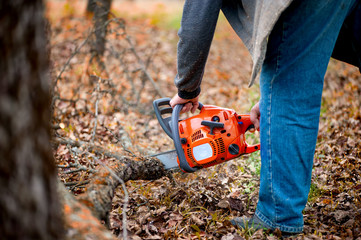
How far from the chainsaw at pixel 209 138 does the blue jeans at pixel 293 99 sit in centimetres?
48

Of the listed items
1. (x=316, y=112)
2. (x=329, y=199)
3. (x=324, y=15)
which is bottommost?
(x=329, y=199)

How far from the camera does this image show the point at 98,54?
4602mm

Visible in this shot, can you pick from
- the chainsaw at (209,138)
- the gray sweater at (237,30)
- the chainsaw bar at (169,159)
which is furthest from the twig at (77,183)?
the gray sweater at (237,30)

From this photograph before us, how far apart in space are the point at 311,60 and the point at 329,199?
1.30 m

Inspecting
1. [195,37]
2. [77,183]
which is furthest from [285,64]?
[77,183]

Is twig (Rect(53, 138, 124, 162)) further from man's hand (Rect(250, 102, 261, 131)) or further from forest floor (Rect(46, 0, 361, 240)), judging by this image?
man's hand (Rect(250, 102, 261, 131))

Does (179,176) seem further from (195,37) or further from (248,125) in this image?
(195,37)

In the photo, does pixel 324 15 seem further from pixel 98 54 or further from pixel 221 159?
pixel 98 54

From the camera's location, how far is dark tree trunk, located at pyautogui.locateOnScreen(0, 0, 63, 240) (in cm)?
87

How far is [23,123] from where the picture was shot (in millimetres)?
920

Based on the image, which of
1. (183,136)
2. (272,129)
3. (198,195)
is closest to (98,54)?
(183,136)

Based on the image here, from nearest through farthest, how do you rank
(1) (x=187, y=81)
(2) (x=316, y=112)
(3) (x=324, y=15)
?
(3) (x=324, y=15), (2) (x=316, y=112), (1) (x=187, y=81)

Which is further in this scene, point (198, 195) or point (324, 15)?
point (198, 195)

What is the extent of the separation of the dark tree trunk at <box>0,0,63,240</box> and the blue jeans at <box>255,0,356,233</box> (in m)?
1.39
